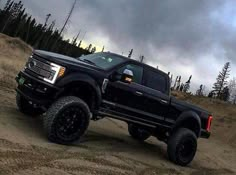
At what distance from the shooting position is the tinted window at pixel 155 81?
11.4 meters

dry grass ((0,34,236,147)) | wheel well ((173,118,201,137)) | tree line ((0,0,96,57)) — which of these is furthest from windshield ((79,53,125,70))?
tree line ((0,0,96,57))

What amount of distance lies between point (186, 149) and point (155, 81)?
2.09m

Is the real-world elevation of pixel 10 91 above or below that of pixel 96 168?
above

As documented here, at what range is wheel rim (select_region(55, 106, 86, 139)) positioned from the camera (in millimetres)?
9031

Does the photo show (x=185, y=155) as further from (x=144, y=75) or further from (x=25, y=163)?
(x=25, y=163)

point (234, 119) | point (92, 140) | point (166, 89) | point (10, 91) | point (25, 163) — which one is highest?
point (234, 119)

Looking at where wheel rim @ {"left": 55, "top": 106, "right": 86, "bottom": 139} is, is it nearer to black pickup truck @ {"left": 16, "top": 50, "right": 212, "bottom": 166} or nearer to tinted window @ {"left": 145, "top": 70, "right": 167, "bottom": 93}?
black pickup truck @ {"left": 16, "top": 50, "right": 212, "bottom": 166}

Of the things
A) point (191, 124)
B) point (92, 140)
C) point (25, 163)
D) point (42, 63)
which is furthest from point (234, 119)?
point (25, 163)

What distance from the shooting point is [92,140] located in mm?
10914

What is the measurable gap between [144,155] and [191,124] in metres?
1.77

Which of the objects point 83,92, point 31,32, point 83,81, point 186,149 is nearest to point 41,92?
→ point 83,81

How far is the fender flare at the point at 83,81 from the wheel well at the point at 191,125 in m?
3.04

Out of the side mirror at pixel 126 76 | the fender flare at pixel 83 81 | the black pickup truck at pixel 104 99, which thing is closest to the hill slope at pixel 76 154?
the black pickup truck at pixel 104 99

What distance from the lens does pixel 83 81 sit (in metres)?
9.36
